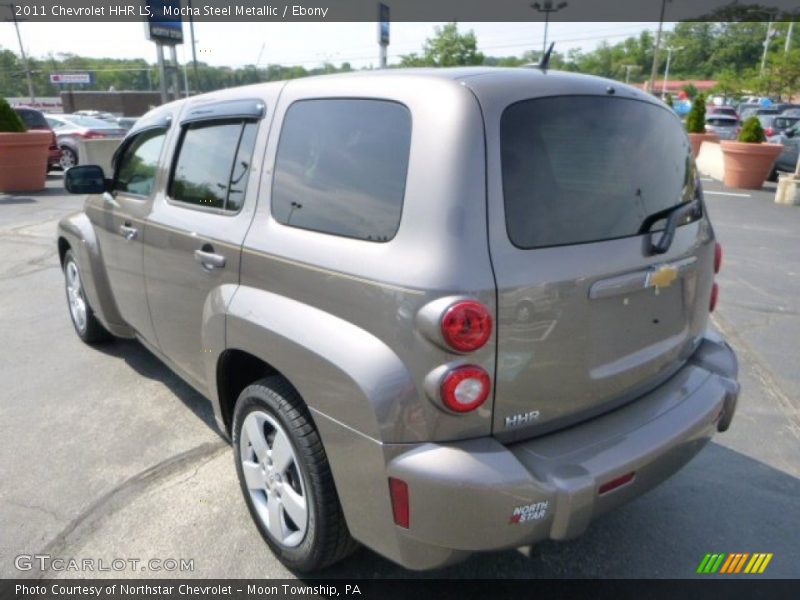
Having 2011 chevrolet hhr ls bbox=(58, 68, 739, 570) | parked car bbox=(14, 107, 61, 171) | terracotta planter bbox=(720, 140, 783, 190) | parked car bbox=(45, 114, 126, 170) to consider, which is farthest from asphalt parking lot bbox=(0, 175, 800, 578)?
parked car bbox=(45, 114, 126, 170)

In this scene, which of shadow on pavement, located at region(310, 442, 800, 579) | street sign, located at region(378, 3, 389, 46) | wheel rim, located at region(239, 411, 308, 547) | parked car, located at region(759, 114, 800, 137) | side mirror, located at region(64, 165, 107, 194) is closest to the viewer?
wheel rim, located at region(239, 411, 308, 547)

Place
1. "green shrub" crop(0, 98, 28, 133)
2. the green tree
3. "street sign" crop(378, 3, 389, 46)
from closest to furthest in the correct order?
1. "green shrub" crop(0, 98, 28, 133)
2. "street sign" crop(378, 3, 389, 46)
3. the green tree

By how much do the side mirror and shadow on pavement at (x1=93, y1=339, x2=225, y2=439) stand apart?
134cm

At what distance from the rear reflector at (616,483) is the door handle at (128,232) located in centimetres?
273

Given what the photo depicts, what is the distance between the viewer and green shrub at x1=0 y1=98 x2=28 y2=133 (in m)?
12.3

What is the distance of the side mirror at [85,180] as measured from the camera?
3.72 metres

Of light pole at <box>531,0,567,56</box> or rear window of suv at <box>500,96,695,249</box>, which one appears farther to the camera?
light pole at <box>531,0,567,56</box>

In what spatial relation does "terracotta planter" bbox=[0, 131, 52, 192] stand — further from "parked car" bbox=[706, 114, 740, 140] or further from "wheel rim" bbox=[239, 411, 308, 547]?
"parked car" bbox=[706, 114, 740, 140]

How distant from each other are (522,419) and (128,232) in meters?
2.60

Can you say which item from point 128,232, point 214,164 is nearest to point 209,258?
point 214,164

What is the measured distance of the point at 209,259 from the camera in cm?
261

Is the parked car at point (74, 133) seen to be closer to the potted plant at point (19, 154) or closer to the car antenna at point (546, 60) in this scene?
the potted plant at point (19, 154)

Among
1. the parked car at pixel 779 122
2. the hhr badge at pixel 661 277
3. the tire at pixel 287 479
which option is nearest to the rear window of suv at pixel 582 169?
the hhr badge at pixel 661 277

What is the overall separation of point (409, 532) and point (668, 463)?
3.26 ft
